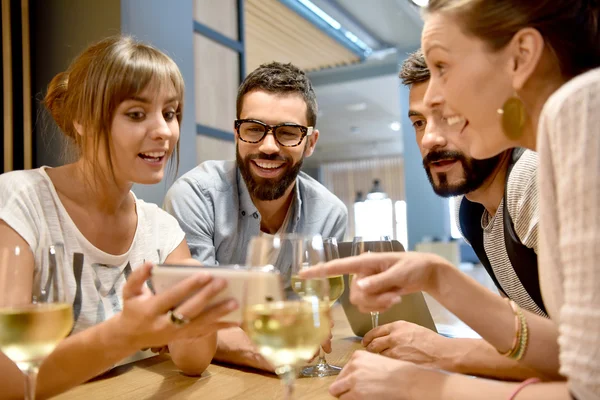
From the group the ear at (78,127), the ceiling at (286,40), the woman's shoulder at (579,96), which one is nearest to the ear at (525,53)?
the woman's shoulder at (579,96)

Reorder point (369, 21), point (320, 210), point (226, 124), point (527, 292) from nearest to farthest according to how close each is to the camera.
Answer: point (527, 292) → point (320, 210) → point (226, 124) → point (369, 21)

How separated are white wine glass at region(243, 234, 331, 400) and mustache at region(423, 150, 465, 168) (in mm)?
979

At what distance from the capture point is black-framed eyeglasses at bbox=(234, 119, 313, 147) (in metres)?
2.02

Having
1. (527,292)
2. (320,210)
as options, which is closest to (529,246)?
(527,292)

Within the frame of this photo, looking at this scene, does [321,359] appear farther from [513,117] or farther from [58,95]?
[58,95]

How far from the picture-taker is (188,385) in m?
1.06

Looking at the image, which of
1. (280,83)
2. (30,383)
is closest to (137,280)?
(30,383)

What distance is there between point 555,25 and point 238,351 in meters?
0.93

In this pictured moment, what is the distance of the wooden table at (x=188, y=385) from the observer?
986mm

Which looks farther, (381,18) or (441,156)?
(381,18)

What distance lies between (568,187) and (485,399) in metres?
0.33

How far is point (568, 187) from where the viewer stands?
668 mm

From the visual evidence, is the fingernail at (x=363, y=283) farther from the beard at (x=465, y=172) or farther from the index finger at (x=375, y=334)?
the beard at (x=465, y=172)

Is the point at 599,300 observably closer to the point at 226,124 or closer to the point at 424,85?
the point at 424,85
